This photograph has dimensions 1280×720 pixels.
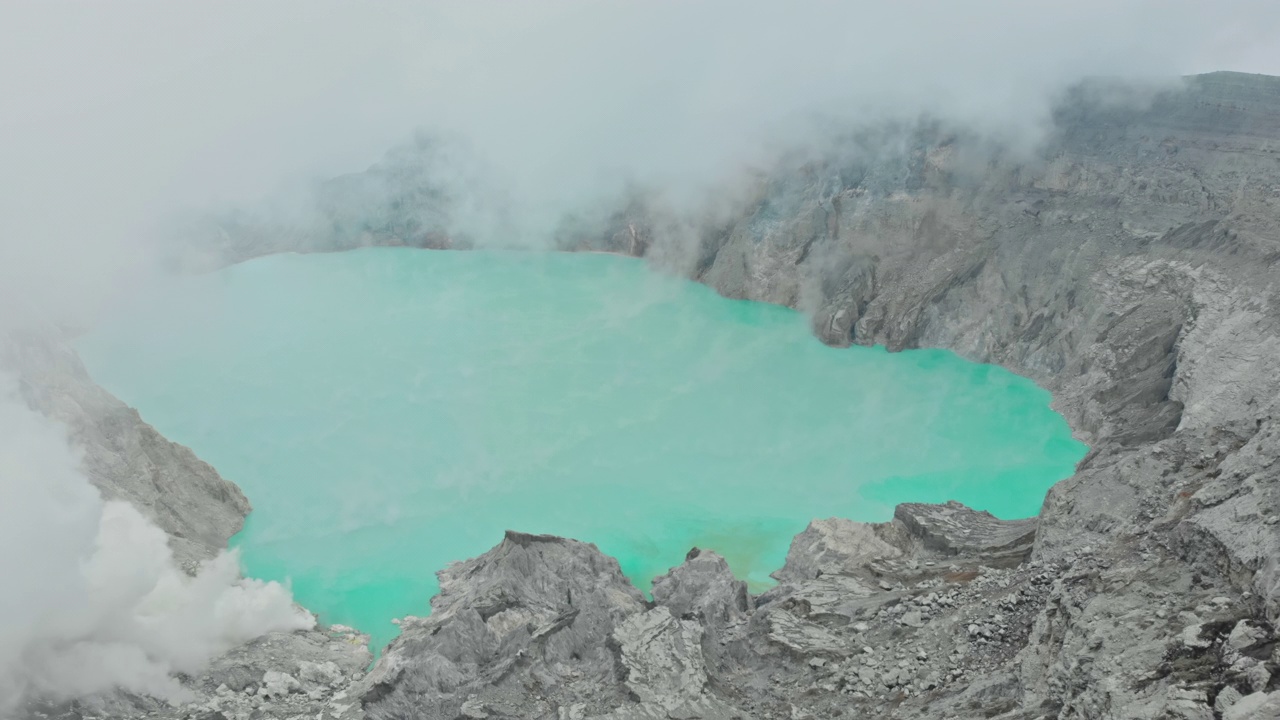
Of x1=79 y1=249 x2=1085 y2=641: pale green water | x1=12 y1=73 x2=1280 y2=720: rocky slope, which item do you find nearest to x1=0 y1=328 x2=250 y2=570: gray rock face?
x1=12 y1=73 x2=1280 y2=720: rocky slope

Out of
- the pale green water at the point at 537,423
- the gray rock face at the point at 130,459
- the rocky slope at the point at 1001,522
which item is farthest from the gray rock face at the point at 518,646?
the gray rock face at the point at 130,459

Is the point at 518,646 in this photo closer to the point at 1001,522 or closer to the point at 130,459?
the point at 1001,522

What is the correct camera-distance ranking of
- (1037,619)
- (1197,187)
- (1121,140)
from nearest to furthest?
(1037,619), (1197,187), (1121,140)

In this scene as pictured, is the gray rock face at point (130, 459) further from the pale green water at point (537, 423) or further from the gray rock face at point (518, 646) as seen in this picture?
the gray rock face at point (518, 646)

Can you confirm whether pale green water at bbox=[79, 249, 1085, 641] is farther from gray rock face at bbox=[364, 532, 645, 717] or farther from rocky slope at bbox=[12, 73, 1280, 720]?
gray rock face at bbox=[364, 532, 645, 717]

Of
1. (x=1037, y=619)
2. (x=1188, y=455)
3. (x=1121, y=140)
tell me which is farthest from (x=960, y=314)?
(x=1037, y=619)

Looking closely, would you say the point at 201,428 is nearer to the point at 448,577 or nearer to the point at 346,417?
the point at 346,417

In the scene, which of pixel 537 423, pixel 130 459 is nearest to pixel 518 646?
pixel 130 459
